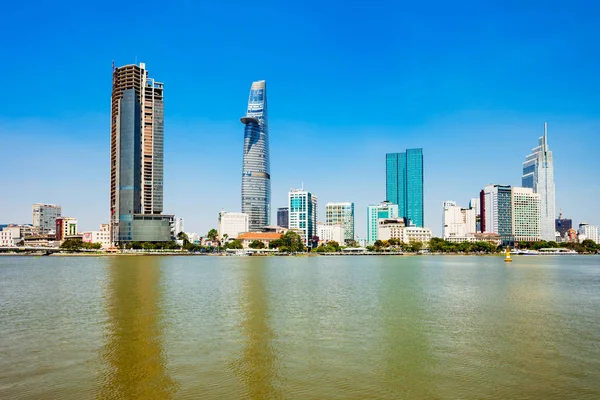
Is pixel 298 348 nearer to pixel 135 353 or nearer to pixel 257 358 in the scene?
pixel 257 358

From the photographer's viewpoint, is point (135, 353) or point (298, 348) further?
point (298, 348)

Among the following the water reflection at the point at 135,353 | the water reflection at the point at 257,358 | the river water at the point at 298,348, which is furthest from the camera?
the river water at the point at 298,348

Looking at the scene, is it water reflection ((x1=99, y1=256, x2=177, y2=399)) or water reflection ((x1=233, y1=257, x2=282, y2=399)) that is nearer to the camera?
water reflection ((x1=99, y1=256, x2=177, y2=399))

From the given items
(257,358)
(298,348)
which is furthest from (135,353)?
(298,348)

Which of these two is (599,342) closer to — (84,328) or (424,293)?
(424,293)

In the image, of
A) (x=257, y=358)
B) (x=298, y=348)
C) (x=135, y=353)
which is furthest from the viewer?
(x=298, y=348)

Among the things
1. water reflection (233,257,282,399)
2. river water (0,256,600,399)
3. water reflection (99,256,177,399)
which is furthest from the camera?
river water (0,256,600,399)

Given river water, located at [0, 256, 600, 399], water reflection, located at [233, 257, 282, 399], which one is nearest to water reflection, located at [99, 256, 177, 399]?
river water, located at [0, 256, 600, 399]

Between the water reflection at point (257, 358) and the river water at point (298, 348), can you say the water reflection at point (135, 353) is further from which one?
the water reflection at point (257, 358)

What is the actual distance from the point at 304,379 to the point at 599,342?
65.9ft

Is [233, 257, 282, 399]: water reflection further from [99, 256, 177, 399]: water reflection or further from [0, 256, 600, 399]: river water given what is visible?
[99, 256, 177, 399]: water reflection

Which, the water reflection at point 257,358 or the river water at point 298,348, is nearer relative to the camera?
the water reflection at point 257,358

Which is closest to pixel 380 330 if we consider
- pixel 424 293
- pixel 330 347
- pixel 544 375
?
pixel 330 347

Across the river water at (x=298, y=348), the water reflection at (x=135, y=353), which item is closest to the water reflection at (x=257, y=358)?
the river water at (x=298, y=348)
